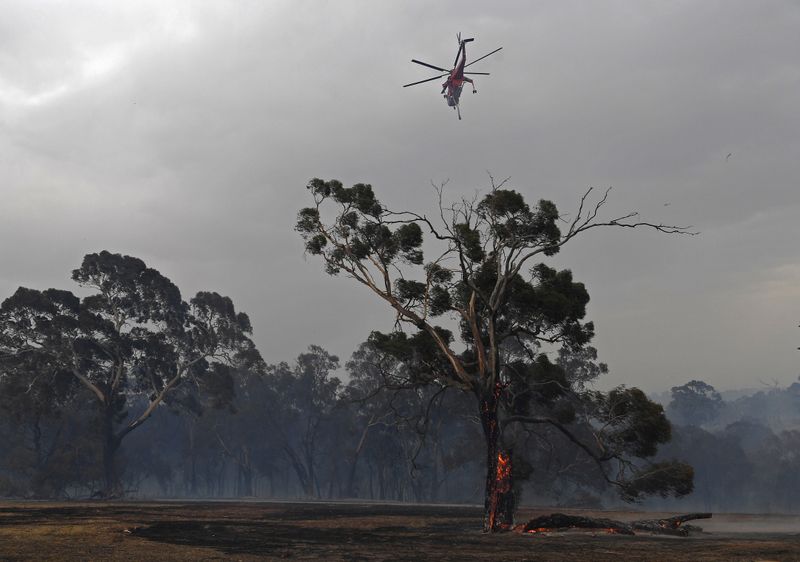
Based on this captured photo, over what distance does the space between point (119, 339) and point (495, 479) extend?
53.5 metres

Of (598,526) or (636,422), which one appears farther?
(636,422)

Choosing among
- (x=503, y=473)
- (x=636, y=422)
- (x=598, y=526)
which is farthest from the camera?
(x=636, y=422)

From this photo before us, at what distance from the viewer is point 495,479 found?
30938 millimetres

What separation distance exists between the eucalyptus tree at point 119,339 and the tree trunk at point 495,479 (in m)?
49.2

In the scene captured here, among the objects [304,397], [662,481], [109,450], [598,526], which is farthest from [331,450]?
[598,526]

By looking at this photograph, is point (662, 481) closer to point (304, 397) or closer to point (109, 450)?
point (109, 450)

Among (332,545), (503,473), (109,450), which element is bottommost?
(332,545)

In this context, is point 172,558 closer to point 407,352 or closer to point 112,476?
point 407,352

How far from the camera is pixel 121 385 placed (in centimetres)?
7719

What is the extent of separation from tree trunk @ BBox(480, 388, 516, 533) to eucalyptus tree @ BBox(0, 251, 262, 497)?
49.2m

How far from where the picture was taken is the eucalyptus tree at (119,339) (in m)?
72.1

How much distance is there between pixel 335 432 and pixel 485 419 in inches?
3524

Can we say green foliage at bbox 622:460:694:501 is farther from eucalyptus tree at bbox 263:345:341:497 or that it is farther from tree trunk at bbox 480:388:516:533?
eucalyptus tree at bbox 263:345:341:497

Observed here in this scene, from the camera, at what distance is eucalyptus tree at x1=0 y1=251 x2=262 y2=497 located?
237 ft
